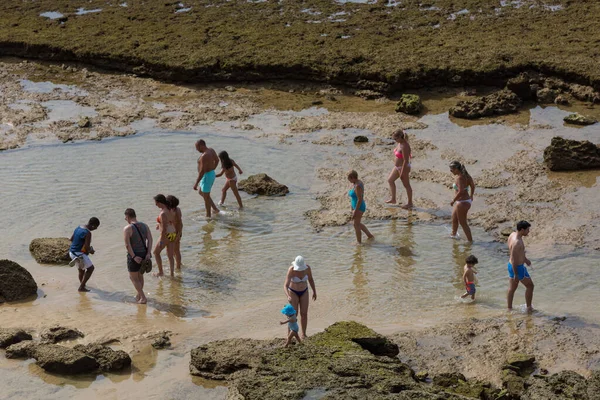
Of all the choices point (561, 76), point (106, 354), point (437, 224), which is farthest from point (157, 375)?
point (561, 76)

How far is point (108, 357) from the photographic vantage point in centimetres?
1109

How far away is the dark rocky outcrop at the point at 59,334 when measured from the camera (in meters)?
11.9

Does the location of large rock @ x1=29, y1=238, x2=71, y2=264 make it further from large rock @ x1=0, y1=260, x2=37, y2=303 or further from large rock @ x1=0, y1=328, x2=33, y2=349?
large rock @ x1=0, y1=328, x2=33, y2=349

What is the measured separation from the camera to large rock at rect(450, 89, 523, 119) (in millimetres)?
20078

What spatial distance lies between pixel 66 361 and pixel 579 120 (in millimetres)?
13301

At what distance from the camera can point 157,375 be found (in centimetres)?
1101

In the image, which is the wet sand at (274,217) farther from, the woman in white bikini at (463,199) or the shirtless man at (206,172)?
the shirtless man at (206,172)

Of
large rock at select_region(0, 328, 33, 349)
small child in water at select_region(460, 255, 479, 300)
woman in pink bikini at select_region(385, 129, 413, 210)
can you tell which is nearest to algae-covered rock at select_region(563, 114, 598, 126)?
woman in pink bikini at select_region(385, 129, 413, 210)

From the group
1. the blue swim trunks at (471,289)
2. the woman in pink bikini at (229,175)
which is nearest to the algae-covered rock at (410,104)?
the woman in pink bikini at (229,175)

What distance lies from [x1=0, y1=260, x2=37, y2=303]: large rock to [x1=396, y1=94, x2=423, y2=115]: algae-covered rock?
421 inches

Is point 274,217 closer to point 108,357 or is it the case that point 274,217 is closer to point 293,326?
point 293,326

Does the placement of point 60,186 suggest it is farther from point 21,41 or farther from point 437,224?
point 21,41

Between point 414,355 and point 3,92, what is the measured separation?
16794mm

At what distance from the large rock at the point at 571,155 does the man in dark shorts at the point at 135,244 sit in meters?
8.86
